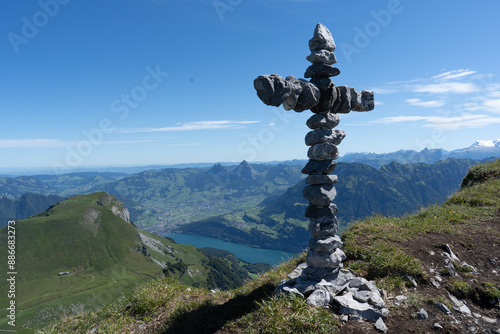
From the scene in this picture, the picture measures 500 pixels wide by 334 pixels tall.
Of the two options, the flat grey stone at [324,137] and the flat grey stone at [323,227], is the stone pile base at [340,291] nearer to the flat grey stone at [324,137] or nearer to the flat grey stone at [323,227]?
the flat grey stone at [323,227]

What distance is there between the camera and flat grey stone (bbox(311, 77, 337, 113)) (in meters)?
10.3

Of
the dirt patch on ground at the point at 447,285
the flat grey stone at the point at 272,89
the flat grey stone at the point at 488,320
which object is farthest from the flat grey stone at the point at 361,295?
the flat grey stone at the point at 272,89

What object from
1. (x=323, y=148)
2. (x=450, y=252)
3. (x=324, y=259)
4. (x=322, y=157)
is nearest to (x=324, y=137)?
(x=323, y=148)

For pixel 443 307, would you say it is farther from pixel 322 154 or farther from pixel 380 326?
pixel 322 154

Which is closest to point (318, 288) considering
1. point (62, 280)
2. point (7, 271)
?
point (62, 280)

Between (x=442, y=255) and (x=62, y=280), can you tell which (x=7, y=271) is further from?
(x=442, y=255)

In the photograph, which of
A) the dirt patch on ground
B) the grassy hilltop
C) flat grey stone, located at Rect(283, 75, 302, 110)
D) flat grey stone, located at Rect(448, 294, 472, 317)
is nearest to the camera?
the dirt patch on ground

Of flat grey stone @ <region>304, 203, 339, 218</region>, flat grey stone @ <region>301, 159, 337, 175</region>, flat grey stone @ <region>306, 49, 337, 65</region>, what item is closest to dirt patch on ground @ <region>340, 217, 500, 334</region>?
flat grey stone @ <region>304, 203, 339, 218</region>

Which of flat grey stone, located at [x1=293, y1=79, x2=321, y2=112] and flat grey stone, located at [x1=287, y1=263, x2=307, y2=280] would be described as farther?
flat grey stone, located at [x1=287, y1=263, x2=307, y2=280]

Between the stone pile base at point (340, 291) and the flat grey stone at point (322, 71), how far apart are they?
8000mm

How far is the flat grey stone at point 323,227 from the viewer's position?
1040 cm

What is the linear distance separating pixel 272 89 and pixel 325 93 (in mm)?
3009

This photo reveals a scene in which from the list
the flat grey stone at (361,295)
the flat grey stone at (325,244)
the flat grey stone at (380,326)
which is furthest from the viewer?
the flat grey stone at (325,244)

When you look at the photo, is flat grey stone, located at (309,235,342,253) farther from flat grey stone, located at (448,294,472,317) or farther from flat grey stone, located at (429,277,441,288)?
flat grey stone, located at (448,294,472,317)
